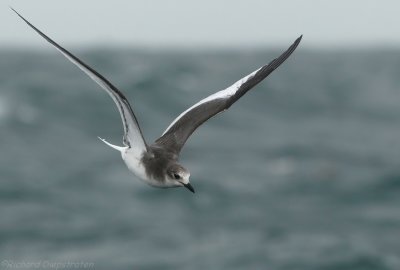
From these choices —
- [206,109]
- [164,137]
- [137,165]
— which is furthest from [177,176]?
[206,109]

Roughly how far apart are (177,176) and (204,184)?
89.4 feet

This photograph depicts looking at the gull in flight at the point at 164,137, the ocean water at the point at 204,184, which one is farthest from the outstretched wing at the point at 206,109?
the ocean water at the point at 204,184

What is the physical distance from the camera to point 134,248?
3073 centimetres

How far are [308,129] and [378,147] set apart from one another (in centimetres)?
712

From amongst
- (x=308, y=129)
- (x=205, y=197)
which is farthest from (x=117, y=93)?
(x=308, y=129)

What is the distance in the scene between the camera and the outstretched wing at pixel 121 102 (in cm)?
992

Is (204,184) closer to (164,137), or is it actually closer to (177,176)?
(164,137)

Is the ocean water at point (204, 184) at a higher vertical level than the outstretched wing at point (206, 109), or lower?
higher

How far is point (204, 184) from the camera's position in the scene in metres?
39.0

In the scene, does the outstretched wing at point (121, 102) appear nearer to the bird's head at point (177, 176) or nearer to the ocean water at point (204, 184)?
the bird's head at point (177, 176)

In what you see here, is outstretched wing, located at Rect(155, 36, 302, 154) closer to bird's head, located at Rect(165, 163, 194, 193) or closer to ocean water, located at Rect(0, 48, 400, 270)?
bird's head, located at Rect(165, 163, 194, 193)

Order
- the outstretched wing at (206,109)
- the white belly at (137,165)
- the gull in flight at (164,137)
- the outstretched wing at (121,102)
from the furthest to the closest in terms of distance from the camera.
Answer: the outstretched wing at (206,109), the white belly at (137,165), the gull in flight at (164,137), the outstretched wing at (121,102)

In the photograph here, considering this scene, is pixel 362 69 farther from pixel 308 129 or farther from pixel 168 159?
pixel 168 159

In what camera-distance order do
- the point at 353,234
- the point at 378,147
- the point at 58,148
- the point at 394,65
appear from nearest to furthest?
the point at 353,234
the point at 58,148
the point at 378,147
the point at 394,65
